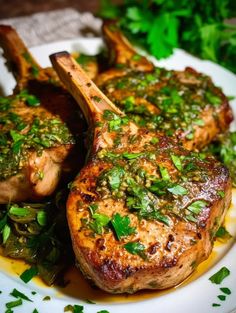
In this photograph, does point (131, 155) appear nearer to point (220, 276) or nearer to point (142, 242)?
point (142, 242)

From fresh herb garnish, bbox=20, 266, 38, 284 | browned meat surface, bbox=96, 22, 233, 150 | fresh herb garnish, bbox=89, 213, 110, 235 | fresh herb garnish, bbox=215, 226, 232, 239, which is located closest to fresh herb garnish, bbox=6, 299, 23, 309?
fresh herb garnish, bbox=20, 266, 38, 284

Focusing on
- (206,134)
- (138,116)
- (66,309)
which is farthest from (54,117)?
(66,309)

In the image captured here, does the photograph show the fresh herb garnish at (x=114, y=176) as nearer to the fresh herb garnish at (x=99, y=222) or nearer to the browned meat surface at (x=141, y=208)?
the browned meat surface at (x=141, y=208)

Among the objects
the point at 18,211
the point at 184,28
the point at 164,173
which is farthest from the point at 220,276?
the point at 184,28

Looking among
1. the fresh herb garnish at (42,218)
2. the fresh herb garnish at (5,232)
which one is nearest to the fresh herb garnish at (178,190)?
the fresh herb garnish at (42,218)

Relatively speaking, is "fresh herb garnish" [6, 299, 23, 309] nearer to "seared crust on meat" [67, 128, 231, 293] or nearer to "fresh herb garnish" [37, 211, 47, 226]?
"seared crust on meat" [67, 128, 231, 293]

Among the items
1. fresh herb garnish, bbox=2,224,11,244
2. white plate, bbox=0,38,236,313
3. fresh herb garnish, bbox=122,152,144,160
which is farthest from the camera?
fresh herb garnish, bbox=2,224,11,244
